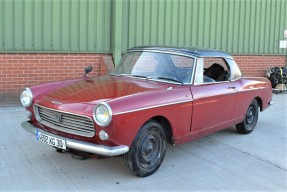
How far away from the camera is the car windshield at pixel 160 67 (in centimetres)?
516

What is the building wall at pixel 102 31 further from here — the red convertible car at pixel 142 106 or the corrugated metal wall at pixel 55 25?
the red convertible car at pixel 142 106

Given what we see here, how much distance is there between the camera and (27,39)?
348 inches

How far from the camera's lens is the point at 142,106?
4246mm

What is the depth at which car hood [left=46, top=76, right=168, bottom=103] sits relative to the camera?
4359mm

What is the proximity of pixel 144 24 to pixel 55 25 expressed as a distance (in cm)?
245

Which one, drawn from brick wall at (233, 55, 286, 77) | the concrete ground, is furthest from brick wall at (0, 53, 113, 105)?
brick wall at (233, 55, 286, 77)

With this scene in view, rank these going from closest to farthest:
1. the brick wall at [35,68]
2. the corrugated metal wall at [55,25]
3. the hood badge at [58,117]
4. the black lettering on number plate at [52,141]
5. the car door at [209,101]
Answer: the black lettering on number plate at [52,141]
the hood badge at [58,117]
the car door at [209,101]
the corrugated metal wall at [55,25]
the brick wall at [35,68]

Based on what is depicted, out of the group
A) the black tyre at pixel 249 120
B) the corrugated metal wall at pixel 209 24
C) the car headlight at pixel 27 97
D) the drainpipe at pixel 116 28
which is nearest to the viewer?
the car headlight at pixel 27 97

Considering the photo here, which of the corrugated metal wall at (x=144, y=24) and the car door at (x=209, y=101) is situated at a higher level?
the corrugated metal wall at (x=144, y=24)

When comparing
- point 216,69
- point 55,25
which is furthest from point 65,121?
point 55,25

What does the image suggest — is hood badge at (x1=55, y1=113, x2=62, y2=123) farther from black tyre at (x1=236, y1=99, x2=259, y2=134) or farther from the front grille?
black tyre at (x1=236, y1=99, x2=259, y2=134)

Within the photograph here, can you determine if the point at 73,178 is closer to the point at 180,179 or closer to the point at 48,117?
the point at 48,117

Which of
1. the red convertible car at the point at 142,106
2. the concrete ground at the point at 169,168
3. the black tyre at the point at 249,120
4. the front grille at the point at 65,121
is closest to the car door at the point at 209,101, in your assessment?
the red convertible car at the point at 142,106

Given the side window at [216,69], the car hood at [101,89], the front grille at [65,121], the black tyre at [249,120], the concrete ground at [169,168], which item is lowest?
the concrete ground at [169,168]
